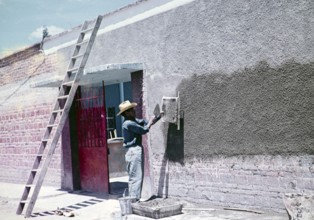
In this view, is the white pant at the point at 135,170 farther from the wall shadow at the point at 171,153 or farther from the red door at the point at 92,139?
→ the red door at the point at 92,139

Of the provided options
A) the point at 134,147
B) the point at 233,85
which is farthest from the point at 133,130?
the point at 233,85

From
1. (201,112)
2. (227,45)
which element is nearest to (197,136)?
(201,112)

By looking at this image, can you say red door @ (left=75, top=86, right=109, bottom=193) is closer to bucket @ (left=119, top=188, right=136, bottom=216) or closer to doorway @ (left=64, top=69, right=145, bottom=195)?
doorway @ (left=64, top=69, right=145, bottom=195)

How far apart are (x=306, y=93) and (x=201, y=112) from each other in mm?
1870

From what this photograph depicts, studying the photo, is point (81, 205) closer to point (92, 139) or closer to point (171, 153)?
point (92, 139)

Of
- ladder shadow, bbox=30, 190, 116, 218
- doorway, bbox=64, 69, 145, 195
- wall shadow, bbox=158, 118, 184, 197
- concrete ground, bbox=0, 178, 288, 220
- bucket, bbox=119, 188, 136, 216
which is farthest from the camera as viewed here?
doorway, bbox=64, 69, 145, 195

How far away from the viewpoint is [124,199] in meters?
6.13

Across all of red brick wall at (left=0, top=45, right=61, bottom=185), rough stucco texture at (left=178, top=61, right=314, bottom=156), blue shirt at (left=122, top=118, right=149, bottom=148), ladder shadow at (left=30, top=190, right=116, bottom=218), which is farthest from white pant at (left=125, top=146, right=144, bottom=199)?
red brick wall at (left=0, top=45, right=61, bottom=185)

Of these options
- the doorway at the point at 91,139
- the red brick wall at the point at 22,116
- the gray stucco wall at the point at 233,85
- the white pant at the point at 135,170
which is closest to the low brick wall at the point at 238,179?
the gray stucco wall at the point at 233,85

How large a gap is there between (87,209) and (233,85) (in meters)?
3.74

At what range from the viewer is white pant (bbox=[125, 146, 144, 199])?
6547mm

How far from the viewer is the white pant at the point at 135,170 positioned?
21.5ft

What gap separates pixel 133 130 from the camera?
6.56 meters

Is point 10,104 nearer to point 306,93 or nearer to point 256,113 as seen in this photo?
point 256,113
